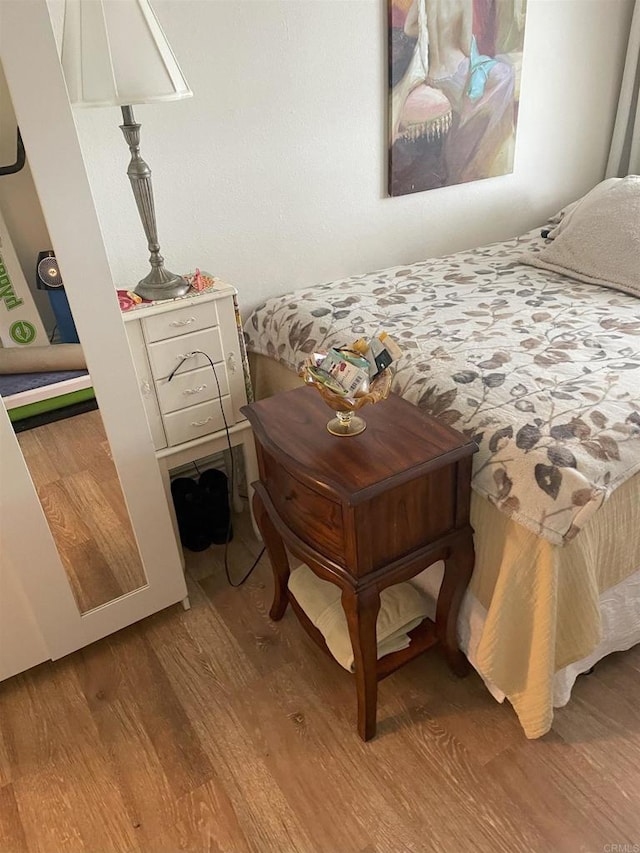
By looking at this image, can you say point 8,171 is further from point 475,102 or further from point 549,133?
point 549,133

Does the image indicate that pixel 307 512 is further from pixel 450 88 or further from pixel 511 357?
pixel 450 88

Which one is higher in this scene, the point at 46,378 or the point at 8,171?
the point at 8,171

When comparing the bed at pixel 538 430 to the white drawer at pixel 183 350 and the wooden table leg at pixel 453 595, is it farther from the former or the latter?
the white drawer at pixel 183 350

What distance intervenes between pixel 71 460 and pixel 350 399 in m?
0.71

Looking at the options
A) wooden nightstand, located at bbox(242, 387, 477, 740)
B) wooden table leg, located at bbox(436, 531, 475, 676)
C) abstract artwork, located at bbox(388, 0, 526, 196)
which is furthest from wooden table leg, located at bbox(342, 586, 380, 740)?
abstract artwork, located at bbox(388, 0, 526, 196)

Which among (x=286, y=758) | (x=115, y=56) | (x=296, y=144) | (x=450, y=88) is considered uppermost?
(x=115, y=56)

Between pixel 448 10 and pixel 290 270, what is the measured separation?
97cm

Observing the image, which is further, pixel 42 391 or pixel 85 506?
pixel 85 506

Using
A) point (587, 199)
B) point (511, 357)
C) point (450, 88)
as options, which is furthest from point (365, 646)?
point (450, 88)

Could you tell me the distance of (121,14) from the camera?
53.6 inches

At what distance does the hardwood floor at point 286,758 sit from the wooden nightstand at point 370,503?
145 millimetres

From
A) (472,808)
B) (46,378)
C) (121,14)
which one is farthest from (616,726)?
(121,14)

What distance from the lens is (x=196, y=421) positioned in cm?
181

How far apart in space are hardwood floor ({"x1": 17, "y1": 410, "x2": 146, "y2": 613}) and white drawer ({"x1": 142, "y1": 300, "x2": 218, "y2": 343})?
29cm
